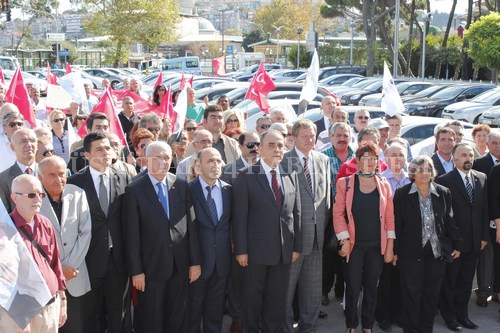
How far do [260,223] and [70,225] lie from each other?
1.66 m

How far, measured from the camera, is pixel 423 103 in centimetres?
2331

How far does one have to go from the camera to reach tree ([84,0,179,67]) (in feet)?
131

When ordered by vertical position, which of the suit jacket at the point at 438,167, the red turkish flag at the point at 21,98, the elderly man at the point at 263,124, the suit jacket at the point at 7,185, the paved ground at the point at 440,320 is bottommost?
the paved ground at the point at 440,320

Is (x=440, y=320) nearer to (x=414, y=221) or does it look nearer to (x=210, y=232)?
(x=414, y=221)

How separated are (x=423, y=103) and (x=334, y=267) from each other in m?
17.3

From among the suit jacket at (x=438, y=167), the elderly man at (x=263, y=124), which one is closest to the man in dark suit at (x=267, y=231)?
the suit jacket at (x=438, y=167)

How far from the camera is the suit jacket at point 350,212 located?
602 centimetres

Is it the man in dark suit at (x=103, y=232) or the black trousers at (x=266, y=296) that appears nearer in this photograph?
the man in dark suit at (x=103, y=232)

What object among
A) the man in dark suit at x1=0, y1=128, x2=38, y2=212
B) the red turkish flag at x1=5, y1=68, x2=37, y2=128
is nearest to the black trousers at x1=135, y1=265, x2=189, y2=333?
the man in dark suit at x1=0, y1=128, x2=38, y2=212

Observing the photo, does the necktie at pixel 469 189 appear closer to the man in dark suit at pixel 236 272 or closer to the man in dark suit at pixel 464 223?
the man in dark suit at pixel 464 223

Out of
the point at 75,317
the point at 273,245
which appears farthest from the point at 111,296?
the point at 273,245

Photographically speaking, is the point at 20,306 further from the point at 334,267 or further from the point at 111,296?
the point at 334,267

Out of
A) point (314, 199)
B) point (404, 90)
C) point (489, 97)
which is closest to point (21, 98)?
point (314, 199)

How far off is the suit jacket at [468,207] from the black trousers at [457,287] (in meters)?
0.17
